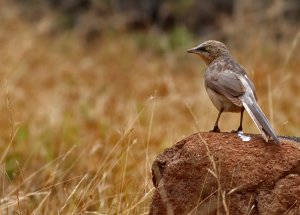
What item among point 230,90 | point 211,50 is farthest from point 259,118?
point 211,50

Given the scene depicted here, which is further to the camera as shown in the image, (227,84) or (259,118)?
(227,84)

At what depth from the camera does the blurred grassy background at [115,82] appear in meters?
6.31

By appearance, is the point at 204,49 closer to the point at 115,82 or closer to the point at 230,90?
the point at 230,90

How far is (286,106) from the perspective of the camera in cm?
952

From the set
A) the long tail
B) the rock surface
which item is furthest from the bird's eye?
the rock surface

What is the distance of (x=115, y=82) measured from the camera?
11.5m

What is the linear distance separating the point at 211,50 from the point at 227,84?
1.45ft

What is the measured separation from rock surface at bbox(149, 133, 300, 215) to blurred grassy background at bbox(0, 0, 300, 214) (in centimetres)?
58

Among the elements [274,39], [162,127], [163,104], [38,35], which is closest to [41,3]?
[38,35]

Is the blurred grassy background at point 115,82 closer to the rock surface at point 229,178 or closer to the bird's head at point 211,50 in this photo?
the rock surface at point 229,178

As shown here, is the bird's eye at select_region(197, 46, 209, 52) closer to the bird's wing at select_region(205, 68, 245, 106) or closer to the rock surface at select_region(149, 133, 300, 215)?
the bird's wing at select_region(205, 68, 245, 106)

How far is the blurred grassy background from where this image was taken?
20.7ft

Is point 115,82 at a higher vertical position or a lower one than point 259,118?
lower

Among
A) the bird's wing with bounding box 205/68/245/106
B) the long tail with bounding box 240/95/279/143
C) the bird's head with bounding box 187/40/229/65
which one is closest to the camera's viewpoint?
the long tail with bounding box 240/95/279/143
